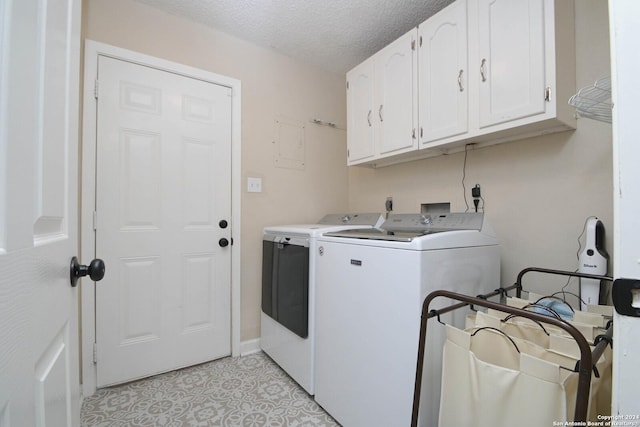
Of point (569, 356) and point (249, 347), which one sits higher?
point (569, 356)

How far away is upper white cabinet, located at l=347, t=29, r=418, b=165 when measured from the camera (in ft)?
Result: 5.93

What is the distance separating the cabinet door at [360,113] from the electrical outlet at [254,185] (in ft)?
2.59

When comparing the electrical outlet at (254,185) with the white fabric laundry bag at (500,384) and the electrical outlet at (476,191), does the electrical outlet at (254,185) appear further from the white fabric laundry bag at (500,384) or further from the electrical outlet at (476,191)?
the white fabric laundry bag at (500,384)

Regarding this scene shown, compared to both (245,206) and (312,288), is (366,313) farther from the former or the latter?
Answer: (245,206)

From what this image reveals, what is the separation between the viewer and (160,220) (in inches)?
75.5

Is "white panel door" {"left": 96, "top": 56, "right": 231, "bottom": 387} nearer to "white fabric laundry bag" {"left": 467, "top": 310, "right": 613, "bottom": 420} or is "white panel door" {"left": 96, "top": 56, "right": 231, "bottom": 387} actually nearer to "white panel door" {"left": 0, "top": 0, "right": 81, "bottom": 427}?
"white panel door" {"left": 0, "top": 0, "right": 81, "bottom": 427}

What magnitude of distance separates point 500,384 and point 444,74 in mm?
1557

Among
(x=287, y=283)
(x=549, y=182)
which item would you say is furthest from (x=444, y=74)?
(x=287, y=283)

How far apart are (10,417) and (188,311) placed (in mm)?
1783

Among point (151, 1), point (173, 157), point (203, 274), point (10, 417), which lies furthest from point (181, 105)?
point (10, 417)

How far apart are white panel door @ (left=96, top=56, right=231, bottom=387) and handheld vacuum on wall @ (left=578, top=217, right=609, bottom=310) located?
2.15m

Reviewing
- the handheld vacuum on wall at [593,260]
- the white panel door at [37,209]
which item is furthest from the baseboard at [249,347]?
the handheld vacuum on wall at [593,260]

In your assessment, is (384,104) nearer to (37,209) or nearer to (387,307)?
(387,307)

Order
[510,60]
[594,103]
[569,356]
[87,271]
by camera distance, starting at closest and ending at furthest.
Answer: [87,271] < [569,356] < [594,103] < [510,60]
